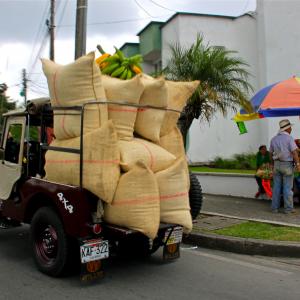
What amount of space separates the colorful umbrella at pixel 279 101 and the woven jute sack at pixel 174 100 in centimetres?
394

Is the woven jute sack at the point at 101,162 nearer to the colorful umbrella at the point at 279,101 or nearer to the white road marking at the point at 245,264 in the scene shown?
the white road marking at the point at 245,264

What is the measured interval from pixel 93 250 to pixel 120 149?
3.68ft

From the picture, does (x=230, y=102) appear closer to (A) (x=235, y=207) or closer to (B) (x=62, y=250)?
(A) (x=235, y=207)

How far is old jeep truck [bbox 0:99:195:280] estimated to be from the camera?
4.95 m

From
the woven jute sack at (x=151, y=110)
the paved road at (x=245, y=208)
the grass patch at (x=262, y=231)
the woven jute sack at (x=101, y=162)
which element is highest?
the woven jute sack at (x=151, y=110)

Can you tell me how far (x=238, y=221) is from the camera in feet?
27.5

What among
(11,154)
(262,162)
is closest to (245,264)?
(11,154)

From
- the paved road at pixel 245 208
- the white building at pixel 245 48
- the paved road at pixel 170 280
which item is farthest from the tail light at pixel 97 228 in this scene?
the white building at pixel 245 48

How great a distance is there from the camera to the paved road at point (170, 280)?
15.9ft

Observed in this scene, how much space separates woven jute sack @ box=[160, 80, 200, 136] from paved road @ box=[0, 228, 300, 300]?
1763mm

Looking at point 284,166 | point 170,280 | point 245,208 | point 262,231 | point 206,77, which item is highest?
point 206,77

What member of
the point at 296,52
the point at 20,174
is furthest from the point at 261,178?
the point at 296,52

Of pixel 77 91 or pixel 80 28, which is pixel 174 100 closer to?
pixel 77 91

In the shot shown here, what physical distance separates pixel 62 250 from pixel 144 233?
0.98 metres
